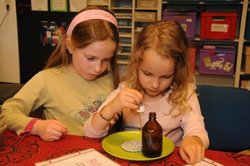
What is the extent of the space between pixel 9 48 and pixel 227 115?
11.3ft

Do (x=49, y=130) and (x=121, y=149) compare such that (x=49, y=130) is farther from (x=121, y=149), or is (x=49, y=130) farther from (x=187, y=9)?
(x=187, y=9)

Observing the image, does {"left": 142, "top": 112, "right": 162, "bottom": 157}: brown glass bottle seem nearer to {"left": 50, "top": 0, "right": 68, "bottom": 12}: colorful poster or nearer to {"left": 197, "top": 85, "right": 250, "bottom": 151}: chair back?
{"left": 197, "top": 85, "right": 250, "bottom": 151}: chair back

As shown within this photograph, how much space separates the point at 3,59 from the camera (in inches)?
162

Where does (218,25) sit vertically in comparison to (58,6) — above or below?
below

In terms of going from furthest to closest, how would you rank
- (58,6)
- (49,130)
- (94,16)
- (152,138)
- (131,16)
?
(58,6), (131,16), (94,16), (49,130), (152,138)

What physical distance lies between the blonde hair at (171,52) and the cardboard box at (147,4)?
221 centimetres

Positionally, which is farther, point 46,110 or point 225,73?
point 225,73

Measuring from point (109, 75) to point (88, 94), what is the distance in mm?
136

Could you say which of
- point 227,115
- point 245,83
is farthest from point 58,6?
point 227,115

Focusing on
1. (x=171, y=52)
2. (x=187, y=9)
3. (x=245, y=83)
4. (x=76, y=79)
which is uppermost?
(x=187, y=9)

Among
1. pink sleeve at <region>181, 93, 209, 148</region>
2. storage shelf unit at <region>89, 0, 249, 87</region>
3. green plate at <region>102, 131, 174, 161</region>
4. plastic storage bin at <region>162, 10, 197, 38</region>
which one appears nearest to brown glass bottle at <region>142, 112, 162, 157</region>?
green plate at <region>102, 131, 174, 161</region>

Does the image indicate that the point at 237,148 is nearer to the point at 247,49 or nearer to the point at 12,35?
the point at 247,49

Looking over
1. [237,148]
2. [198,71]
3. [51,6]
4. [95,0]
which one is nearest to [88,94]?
[237,148]

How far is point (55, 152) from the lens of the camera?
34.2 inches
